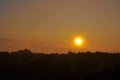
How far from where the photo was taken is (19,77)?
206ft

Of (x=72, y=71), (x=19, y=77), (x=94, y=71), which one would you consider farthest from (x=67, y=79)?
(x=19, y=77)

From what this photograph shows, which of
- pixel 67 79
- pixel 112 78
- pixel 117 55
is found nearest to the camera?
pixel 112 78

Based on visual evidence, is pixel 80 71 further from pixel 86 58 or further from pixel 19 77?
pixel 19 77

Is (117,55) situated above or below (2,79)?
above

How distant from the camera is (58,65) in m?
63.9

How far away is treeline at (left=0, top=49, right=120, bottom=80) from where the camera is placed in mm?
56188

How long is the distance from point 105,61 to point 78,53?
30.3 ft

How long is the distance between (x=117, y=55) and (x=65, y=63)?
10.7m

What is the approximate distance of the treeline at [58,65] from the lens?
5619 centimetres

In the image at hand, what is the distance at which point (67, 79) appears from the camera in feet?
187

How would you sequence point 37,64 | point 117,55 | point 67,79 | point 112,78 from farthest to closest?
1. point 37,64
2. point 117,55
3. point 67,79
4. point 112,78

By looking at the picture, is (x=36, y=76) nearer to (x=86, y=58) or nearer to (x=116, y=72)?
(x=86, y=58)

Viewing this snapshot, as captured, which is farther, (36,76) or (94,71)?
(36,76)

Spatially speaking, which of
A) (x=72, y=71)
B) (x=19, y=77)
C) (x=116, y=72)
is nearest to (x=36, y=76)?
(x=19, y=77)
